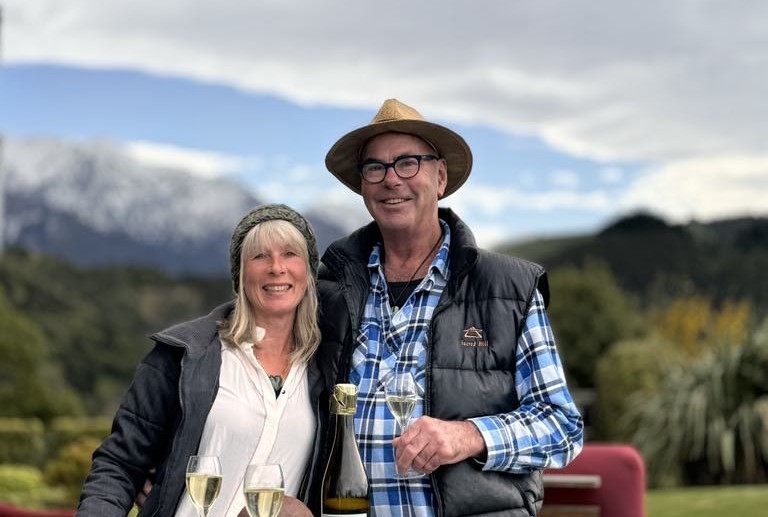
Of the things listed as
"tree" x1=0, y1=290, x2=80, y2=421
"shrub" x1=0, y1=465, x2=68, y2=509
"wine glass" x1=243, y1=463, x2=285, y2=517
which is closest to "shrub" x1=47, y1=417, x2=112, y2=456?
"shrub" x1=0, y1=465, x2=68, y2=509

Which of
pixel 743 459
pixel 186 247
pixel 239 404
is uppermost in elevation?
pixel 186 247

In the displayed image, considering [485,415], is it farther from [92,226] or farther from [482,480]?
[92,226]

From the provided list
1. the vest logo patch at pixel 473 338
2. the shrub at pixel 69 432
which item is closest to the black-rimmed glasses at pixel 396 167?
the vest logo patch at pixel 473 338

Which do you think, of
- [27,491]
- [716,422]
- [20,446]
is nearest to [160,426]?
[716,422]

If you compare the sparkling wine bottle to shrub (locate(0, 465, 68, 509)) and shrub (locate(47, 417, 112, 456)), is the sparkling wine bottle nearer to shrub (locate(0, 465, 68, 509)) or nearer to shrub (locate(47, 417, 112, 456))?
shrub (locate(0, 465, 68, 509))

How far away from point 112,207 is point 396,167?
13452cm

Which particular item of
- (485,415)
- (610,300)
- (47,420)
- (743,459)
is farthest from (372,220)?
(47,420)

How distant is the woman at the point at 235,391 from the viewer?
10.4ft

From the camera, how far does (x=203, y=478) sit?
2.71 m

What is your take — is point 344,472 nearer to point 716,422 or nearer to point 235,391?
point 235,391

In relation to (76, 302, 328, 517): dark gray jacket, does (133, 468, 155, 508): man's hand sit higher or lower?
lower

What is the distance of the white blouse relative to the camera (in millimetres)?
3150

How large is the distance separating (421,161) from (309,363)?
731mm

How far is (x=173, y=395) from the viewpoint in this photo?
3.24 m
